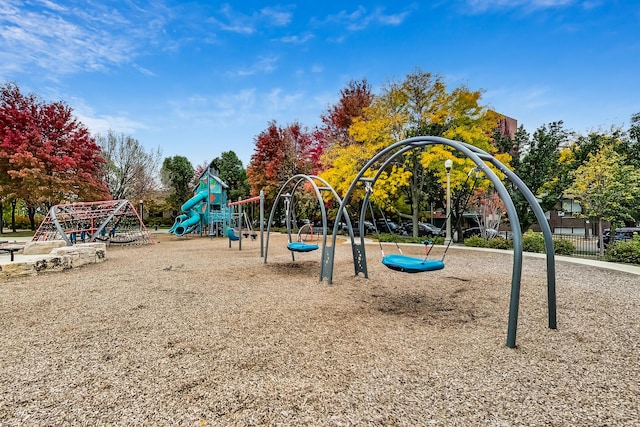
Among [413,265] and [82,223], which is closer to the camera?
[413,265]

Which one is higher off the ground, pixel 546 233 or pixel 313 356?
pixel 546 233

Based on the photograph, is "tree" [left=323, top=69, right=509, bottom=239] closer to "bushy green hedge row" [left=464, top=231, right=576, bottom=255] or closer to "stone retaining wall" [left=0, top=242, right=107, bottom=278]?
"bushy green hedge row" [left=464, top=231, right=576, bottom=255]

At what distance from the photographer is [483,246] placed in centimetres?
1494

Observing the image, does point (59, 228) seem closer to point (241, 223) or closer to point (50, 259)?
point (50, 259)

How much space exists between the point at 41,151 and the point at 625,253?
25.7 metres

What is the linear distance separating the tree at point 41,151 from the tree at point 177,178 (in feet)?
50.5

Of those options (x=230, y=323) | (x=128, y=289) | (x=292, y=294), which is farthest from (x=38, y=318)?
(x=292, y=294)

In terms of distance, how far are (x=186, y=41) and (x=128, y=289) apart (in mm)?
10051

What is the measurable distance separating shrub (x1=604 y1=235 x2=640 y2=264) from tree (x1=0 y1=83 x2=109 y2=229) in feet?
79.4

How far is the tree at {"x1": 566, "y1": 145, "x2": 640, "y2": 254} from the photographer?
12595mm

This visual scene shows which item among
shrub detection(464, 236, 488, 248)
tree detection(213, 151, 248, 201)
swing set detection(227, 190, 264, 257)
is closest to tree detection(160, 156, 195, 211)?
tree detection(213, 151, 248, 201)

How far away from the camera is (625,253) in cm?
1012

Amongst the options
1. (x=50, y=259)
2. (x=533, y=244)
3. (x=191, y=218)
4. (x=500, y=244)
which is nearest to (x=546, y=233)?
(x=533, y=244)

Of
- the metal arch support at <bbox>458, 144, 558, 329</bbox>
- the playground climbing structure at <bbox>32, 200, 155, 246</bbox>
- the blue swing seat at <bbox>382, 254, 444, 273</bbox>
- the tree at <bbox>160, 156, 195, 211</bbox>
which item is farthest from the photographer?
the tree at <bbox>160, 156, 195, 211</bbox>
